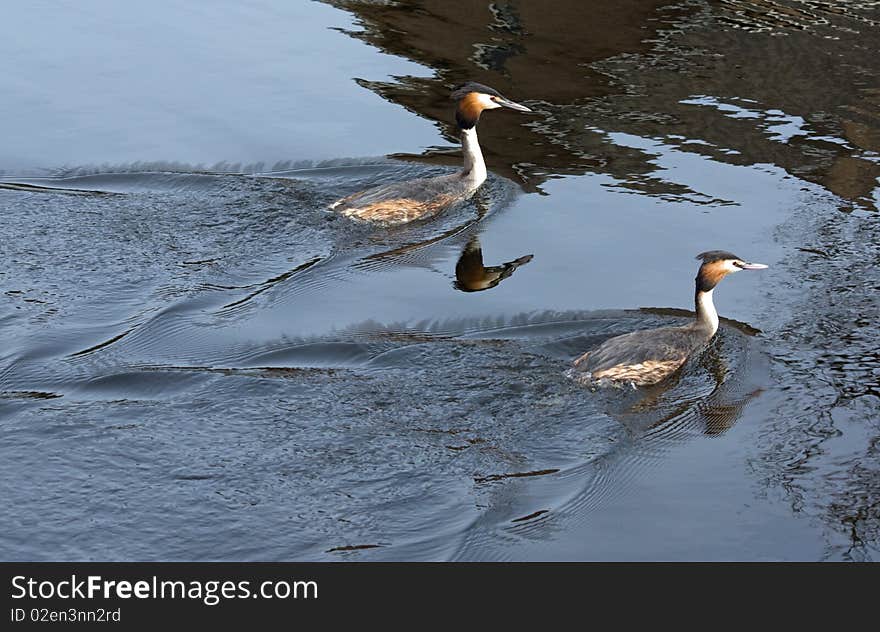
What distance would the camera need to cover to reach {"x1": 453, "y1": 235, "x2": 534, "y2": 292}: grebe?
452 inches

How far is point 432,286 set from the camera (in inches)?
452

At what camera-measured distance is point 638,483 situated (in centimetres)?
847

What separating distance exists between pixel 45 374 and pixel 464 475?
3288 mm

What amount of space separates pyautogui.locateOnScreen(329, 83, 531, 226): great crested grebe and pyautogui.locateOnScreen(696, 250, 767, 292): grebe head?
11.1 feet

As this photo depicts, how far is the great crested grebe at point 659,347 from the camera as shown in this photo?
953cm

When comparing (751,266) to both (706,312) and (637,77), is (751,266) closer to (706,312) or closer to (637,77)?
(706,312)

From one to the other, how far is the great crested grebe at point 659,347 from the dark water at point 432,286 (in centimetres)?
17

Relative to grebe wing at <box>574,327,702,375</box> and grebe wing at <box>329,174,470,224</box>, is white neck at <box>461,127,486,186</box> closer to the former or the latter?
grebe wing at <box>329,174,470,224</box>

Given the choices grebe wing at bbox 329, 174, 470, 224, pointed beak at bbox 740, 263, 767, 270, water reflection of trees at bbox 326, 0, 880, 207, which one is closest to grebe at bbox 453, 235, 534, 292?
grebe wing at bbox 329, 174, 470, 224

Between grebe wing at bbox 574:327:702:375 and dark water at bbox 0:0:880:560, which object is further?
grebe wing at bbox 574:327:702:375

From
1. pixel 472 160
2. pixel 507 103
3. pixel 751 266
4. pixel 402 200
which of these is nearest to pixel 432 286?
pixel 402 200

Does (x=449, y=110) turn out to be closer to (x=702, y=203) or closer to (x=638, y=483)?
(x=702, y=203)

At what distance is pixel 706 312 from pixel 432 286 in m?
2.42

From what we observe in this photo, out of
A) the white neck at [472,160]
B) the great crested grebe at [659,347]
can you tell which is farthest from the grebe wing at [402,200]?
the great crested grebe at [659,347]
